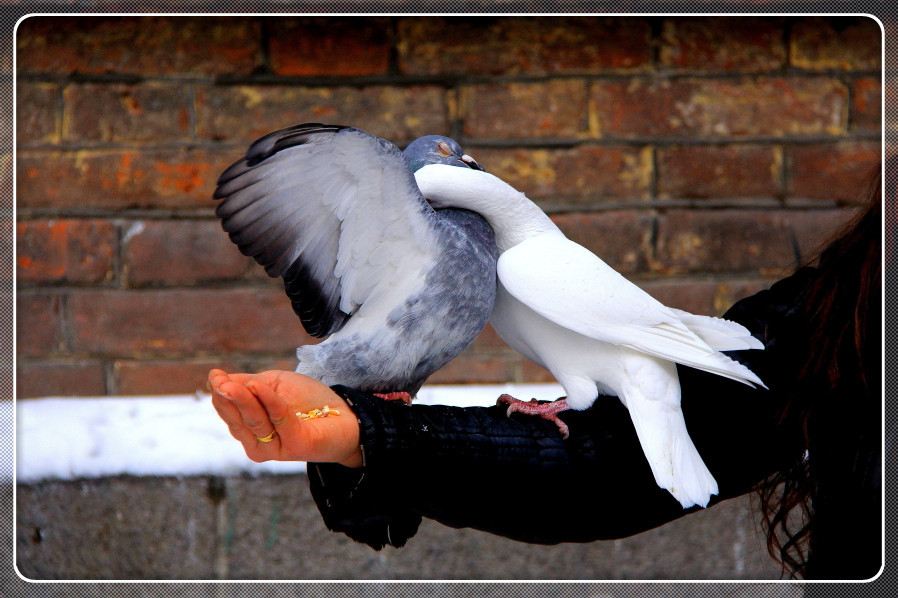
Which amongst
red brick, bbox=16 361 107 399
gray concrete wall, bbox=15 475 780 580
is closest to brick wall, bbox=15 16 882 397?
red brick, bbox=16 361 107 399

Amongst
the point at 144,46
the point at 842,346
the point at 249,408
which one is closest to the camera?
the point at 249,408

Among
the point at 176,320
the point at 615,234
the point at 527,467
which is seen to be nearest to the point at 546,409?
the point at 527,467

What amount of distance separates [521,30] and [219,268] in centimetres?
40

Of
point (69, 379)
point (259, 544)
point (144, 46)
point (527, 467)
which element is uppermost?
point (144, 46)

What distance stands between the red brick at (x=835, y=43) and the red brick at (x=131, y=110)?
0.63m

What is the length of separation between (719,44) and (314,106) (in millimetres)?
418

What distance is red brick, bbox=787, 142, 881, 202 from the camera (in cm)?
78

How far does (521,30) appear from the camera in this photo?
0.75 m

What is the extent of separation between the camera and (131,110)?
756 millimetres

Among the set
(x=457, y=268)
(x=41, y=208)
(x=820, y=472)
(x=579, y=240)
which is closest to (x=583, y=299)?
(x=457, y=268)

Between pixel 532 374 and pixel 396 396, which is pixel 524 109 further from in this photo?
pixel 396 396

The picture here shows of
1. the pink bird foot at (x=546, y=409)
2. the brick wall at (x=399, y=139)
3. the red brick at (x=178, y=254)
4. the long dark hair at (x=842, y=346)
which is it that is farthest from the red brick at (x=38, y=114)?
the long dark hair at (x=842, y=346)

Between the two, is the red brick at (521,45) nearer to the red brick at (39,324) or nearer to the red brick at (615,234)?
the red brick at (615,234)

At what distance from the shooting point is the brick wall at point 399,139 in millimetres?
753
